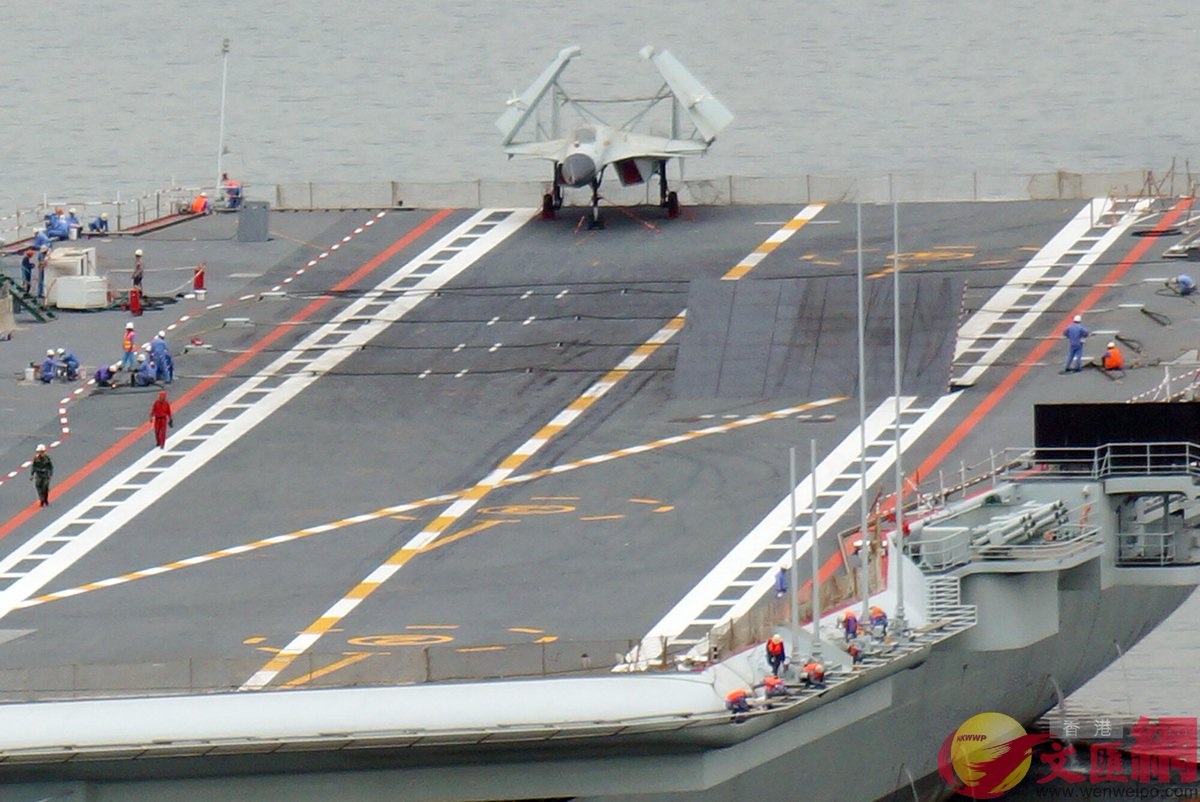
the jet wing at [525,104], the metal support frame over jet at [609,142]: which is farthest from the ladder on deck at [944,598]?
the jet wing at [525,104]

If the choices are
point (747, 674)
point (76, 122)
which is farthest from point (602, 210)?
point (76, 122)

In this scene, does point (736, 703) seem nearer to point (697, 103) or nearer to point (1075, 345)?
point (1075, 345)

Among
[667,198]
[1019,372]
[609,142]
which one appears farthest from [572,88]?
[1019,372]

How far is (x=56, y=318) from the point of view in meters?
85.5

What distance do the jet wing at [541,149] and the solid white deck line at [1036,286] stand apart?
15716mm

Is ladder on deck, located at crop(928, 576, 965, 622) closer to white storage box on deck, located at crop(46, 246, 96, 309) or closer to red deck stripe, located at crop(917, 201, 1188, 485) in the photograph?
red deck stripe, located at crop(917, 201, 1188, 485)

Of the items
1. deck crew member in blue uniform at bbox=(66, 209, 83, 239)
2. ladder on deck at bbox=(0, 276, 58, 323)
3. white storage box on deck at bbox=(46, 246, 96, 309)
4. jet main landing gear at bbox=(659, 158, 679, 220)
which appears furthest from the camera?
deck crew member in blue uniform at bbox=(66, 209, 83, 239)

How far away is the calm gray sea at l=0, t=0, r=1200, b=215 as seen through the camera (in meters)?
146

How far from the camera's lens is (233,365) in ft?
262

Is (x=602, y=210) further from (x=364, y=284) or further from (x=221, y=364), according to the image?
(x=221, y=364)

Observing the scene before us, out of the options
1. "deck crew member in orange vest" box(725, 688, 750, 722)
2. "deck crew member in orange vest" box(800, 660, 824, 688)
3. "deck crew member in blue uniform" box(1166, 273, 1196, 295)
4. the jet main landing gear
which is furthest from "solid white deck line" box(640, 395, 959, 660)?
the jet main landing gear

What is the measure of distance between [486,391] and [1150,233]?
24417mm

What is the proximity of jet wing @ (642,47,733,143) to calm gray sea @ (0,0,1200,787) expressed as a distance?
4456 cm

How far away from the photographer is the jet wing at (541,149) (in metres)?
91.0
